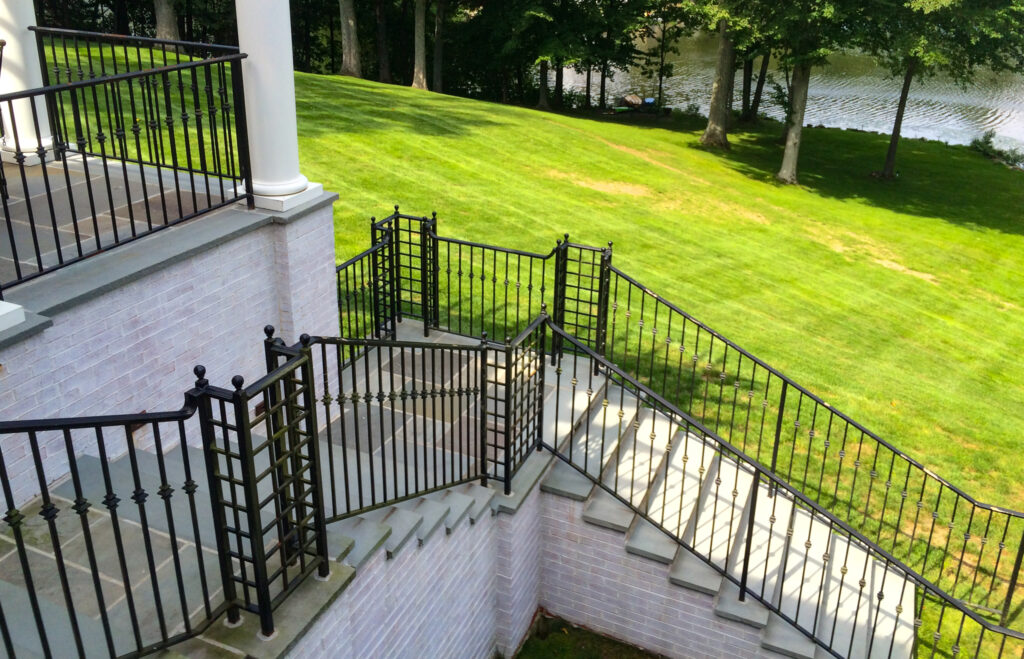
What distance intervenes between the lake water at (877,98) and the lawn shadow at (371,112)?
20.4 m

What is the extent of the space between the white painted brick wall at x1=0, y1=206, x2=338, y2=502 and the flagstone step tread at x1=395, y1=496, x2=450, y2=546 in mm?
1799

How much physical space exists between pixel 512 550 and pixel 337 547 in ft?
6.96

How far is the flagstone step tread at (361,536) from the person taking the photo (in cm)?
510

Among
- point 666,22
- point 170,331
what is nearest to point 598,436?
point 170,331

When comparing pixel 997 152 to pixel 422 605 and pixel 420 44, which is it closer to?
pixel 420 44

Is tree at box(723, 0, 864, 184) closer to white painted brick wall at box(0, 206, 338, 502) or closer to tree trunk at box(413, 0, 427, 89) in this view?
tree trunk at box(413, 0, 427, 89)

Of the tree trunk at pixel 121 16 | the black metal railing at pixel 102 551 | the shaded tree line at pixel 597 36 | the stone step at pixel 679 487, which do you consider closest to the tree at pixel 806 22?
the shaded tree line at pixel 597 36

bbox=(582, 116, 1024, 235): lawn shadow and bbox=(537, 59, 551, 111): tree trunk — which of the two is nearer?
bbox=(582, 116, 1024, 235): lawn shadow

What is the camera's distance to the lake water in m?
39.2

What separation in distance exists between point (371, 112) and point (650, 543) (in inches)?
633

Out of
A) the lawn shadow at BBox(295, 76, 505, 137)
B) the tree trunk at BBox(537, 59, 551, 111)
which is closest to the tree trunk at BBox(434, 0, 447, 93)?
the tree trunk at BBox(537, 59, 551, 111)

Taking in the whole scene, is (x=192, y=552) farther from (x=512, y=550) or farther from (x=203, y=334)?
(x=512, y=550)

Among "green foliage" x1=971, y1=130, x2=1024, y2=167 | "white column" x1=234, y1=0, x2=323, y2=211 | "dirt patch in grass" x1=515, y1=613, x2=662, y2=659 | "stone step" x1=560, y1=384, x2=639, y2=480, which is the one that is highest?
"white column" x1=234, y1=0, x2=323, y2=211

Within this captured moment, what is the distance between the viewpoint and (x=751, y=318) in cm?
1266
